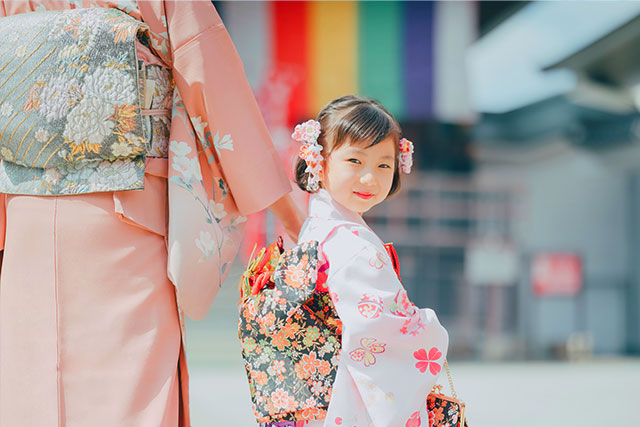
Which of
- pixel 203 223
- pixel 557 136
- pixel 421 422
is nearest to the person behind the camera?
pixel 421 422

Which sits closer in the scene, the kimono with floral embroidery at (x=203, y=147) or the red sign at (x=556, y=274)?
the kimono with floral embroidery at (x=203, y=147)

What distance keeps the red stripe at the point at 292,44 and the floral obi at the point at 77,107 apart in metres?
4.03

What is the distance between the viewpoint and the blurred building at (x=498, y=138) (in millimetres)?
5754

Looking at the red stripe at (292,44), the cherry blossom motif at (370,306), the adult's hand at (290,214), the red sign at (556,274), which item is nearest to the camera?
the cherry blossom motif at (370,306)

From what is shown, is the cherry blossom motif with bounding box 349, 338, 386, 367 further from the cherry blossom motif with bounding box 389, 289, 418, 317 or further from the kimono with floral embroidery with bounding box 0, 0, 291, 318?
the kimono with floral embroidery with bounding box 0, 0, 291, 318

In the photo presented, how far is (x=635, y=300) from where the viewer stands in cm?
764

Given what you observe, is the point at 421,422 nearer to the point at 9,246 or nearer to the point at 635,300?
the point at 9,246

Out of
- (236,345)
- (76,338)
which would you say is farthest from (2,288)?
(236,345)

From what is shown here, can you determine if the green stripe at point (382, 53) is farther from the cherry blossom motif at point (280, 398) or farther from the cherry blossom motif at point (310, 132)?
the cherry blossom motif at point (280, 398)

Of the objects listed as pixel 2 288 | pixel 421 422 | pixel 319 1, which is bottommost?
pixel 421 422

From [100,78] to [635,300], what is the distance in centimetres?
734

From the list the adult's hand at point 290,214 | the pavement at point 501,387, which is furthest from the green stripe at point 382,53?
the adult's hand at point 290,214

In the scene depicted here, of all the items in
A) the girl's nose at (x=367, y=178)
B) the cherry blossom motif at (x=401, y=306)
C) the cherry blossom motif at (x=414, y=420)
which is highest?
the girl's nose at (x=367, y=178)

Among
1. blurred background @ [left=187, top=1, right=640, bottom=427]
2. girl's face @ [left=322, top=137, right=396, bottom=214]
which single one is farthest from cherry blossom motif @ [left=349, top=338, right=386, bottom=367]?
blurred background @ [left=187, top=1, right=640, bottom=427]
